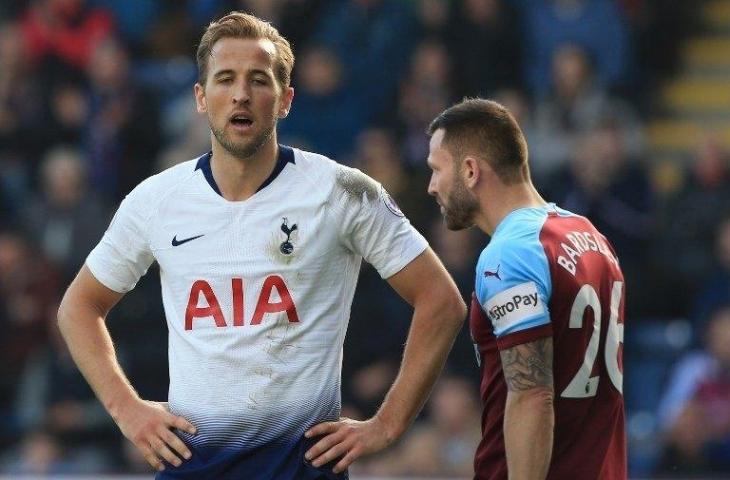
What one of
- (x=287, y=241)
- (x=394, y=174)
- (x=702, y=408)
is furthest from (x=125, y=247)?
(x=394, y=174)

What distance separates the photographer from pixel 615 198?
10.2 meters

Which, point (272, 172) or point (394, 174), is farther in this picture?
point (394, 174)

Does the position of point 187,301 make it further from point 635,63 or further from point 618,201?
point 635,63

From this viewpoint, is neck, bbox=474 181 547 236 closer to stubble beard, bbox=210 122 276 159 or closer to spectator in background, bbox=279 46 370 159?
stubble beard, bbox=210 122 276 159

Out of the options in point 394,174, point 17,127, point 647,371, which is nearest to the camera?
point 647,371

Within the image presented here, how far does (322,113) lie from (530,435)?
731cm

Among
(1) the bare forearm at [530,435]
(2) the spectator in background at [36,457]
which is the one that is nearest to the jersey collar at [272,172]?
(1) the bare forearm at [530,435]

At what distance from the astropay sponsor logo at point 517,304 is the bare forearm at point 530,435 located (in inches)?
8.7

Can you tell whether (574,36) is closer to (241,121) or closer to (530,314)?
(241,121)

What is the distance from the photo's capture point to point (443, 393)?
9.69 meters

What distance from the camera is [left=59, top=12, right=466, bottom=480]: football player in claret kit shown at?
16.3ft

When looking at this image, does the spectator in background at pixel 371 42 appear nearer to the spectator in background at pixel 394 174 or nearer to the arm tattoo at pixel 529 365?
the spectator in background at pixel 394 174

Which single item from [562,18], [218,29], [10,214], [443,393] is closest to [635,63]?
[562,18]

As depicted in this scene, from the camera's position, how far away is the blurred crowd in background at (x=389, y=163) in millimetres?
9812
